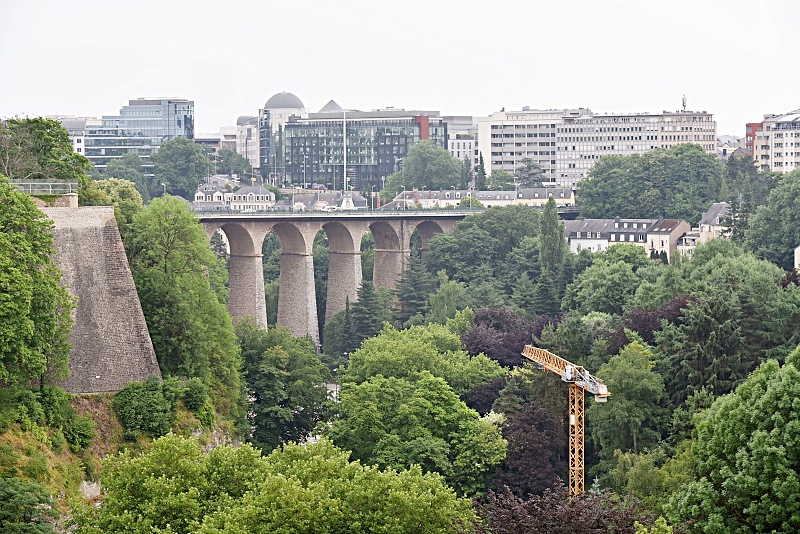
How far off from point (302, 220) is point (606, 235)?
27445 millimetres

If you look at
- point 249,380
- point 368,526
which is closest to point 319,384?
point 249,380

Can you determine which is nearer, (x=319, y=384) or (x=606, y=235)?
(x=319, y=384)

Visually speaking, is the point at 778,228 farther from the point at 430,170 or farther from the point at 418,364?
the point at 430,170

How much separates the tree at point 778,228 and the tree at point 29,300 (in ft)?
162

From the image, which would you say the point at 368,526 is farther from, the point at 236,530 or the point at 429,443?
the point at 429,443

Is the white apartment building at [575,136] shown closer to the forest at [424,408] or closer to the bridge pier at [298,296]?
the bridge pier at [298,296]

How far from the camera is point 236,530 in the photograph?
36.4 metres

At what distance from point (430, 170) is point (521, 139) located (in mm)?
16497

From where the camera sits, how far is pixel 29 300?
46.8m

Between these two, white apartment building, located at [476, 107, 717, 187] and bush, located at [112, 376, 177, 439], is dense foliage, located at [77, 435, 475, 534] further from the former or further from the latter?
white apartment building, located at [476, 107, 717, 187]

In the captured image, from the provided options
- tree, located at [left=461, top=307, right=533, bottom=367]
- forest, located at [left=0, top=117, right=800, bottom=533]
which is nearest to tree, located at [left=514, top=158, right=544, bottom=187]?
forest, located at [left=0, top=117, right=800, bottom=533]

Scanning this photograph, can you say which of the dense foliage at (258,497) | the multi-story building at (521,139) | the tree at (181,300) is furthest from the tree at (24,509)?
the multi-story building at (521,139)

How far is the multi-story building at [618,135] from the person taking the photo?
6983 inches

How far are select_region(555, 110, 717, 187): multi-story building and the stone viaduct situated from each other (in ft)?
204
